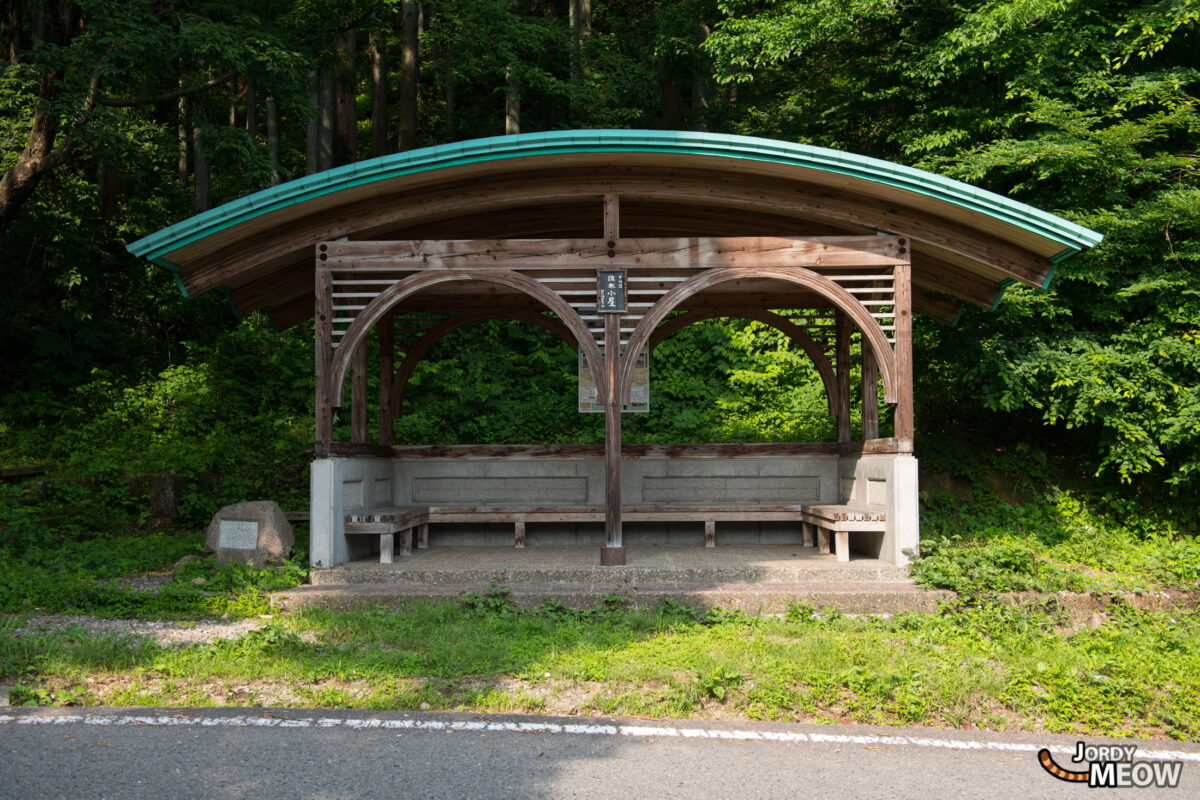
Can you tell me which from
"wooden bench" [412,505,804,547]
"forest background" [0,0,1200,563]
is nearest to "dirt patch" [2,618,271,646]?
"wooden bench" [412,505,804,547]

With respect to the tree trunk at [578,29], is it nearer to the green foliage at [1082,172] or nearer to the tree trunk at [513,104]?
the tree trunk at [513,104]

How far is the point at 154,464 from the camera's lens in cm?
1348

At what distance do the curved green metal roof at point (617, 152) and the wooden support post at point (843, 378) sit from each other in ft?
11.0

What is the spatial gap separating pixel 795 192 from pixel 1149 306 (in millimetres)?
5035

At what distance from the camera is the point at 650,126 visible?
21.4 meters

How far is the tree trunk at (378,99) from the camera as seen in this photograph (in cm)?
1914

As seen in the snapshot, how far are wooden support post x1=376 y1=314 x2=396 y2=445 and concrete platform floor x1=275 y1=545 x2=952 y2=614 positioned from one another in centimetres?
243

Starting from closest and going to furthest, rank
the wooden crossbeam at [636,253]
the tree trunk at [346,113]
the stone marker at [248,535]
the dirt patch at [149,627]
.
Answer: the dirt patch at [149,627]
the wooden crossbeam at [636,253]
the stone marker at [248,535]
the tree trunk at [346,113]

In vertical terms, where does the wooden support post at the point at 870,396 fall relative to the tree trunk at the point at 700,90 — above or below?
below

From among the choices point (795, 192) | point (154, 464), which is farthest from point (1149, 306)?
point (154, 464)

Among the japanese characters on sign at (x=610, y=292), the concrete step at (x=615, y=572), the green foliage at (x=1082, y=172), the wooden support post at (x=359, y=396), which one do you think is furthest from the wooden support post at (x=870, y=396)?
the wooden support post at (x=359, y=396)

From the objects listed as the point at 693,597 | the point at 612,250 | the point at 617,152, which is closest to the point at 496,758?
the point at 693,597

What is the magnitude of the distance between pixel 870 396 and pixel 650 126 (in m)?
13.0

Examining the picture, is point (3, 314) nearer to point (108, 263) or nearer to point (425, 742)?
point (108, 263)
